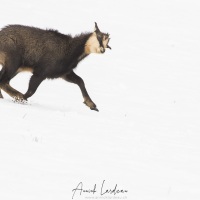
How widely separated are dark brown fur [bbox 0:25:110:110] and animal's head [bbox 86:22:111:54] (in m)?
0.08

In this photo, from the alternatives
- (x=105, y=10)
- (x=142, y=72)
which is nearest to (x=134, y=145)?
(x=142, y=72)

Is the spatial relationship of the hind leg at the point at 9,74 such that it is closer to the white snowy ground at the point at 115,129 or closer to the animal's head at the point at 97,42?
the white snowy ground at the point at 115,129

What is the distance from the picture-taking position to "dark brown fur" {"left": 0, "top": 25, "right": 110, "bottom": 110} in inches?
406

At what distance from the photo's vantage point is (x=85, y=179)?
20.2ft

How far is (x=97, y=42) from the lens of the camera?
36.2 feet

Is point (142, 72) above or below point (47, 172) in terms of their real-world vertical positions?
below

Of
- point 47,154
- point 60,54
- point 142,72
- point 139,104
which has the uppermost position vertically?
→ point 47,154

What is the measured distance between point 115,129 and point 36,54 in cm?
239

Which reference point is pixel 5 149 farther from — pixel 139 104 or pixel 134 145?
pixel 139 104

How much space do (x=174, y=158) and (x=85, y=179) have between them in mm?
2030

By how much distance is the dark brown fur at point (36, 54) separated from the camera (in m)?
10.3

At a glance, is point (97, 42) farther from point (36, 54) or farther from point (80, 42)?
point (36, 54)
